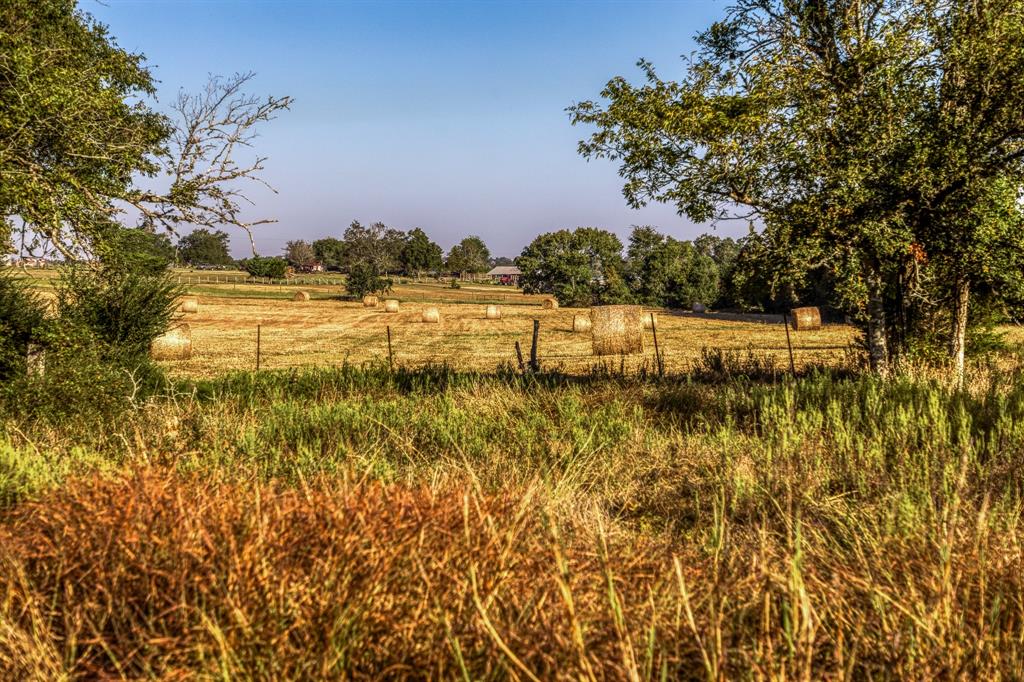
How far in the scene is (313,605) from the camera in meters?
2.57

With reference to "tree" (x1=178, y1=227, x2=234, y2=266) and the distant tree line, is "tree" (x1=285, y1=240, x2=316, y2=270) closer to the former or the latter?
"tree" (x1=178, y1=227, x2=234, y2=266)

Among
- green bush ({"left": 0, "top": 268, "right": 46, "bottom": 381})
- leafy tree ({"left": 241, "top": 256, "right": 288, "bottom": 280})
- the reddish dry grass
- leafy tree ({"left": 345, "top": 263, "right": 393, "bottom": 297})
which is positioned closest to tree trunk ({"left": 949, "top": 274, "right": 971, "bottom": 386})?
the reddish dry grass

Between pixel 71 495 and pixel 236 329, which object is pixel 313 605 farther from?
pixel 236 329

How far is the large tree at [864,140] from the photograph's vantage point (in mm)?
10773

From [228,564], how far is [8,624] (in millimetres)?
799

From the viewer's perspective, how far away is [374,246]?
133 meters

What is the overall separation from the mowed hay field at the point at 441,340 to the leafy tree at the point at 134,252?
3.64 metres

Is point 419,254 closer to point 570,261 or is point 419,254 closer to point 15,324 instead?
point 570,261

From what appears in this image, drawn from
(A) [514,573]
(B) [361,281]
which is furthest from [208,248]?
(A) [514,573]

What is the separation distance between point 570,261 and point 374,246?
6277 centimetres

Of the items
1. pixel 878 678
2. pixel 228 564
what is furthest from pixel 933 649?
pixel 228 564

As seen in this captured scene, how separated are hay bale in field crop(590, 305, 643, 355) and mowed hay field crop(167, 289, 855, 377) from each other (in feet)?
2.68

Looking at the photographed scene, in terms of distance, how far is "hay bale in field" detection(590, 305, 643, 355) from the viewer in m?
26.1

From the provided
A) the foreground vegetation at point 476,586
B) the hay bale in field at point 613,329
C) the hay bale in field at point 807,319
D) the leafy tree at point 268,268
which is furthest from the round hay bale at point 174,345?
the leafy tree at point 268,268
